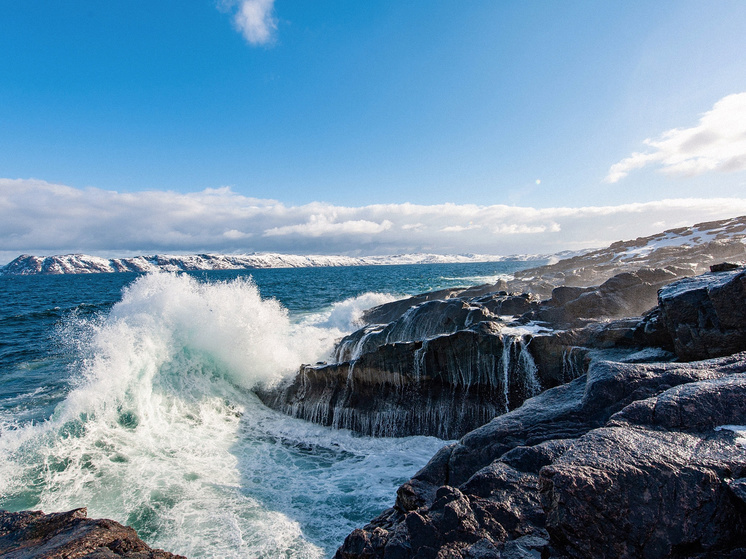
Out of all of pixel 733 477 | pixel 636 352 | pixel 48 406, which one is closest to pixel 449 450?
pixel 733 477

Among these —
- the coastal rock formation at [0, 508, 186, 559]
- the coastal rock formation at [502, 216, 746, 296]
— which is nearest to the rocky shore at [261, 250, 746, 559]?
the coastal rock formation at [0, 508, 186, 559]

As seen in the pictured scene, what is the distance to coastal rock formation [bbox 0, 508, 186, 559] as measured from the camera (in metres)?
5.29

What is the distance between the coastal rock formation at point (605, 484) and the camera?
3189 millimetres

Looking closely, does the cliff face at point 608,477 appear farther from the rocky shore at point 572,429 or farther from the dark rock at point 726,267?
the dark rock at point 726,267

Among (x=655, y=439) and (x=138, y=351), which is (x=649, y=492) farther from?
(x=138, y=351)

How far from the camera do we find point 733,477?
332 centimetres

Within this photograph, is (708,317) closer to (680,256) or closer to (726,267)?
(726,267)

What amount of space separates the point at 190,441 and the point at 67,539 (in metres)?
6.56

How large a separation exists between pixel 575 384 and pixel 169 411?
1416 cm

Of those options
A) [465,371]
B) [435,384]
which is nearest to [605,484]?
[465,371]

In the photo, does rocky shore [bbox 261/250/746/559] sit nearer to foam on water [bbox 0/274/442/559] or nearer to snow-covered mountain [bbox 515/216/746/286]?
foam on water [bbox 0/274/442/559]

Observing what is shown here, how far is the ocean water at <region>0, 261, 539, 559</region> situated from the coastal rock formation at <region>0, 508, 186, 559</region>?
1.82 meters

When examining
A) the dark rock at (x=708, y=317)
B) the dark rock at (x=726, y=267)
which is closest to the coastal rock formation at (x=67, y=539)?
the dark rock at (x=708, y=317)

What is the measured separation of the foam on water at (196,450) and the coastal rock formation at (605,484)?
12.4 ft
